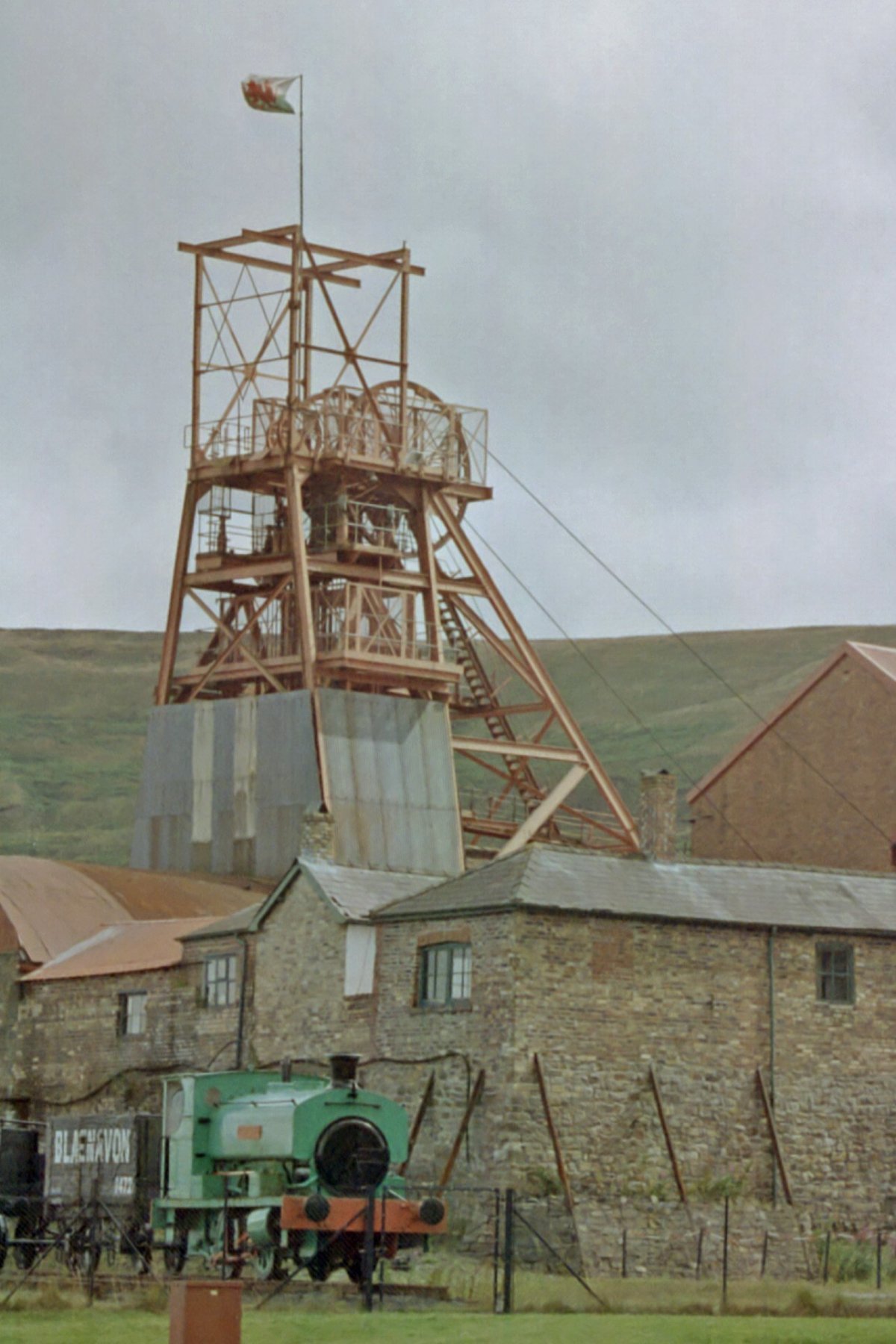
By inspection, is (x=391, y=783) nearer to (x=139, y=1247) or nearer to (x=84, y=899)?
(x=84, y=899)

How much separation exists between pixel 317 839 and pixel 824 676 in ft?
51.8

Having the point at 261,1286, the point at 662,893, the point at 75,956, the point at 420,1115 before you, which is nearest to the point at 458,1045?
the point at 420,1115

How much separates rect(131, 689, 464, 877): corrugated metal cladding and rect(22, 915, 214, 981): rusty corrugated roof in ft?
23.9

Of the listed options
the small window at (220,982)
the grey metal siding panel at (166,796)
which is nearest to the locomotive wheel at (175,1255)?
the small window at (220,982)

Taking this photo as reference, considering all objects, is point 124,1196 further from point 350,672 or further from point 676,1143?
point 350,672

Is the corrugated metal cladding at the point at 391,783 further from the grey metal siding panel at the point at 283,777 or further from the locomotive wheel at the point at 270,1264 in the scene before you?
the locomotive wheel at the point at 270,1264

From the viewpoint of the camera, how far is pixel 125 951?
2051 inches

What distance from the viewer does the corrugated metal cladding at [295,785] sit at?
6169 cm

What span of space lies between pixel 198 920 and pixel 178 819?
12.3m

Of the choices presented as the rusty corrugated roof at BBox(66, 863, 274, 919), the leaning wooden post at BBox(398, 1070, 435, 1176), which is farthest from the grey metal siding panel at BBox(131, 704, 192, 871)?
the leaning wooden post at BBox(398, 1070, 435, 1176)

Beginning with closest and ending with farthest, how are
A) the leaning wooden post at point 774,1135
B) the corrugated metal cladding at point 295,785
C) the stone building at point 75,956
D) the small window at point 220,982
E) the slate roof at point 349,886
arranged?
the leaning wooden post at point 774,1135, the slate roof at point 349,886, the small window at point 220,982, the stone building at point 75,956, the corrugated metal cladding at point 295,785

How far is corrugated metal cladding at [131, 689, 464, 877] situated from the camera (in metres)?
61.7

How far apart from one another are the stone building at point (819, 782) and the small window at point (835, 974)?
1219 cm

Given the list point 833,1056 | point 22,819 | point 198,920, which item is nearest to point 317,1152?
point 833,1056
